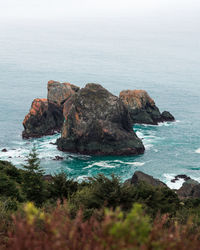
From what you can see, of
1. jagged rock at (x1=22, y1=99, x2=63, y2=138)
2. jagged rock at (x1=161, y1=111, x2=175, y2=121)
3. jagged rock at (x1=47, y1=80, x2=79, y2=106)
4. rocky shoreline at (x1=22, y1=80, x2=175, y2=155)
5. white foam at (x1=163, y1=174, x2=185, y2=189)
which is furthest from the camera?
jagged rock at (x1=47, y1=80, x2=79, y2=106)

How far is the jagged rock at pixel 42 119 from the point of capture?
98.3m

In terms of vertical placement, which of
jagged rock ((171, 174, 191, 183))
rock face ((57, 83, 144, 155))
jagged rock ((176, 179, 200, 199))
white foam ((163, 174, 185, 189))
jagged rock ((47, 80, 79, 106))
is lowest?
white foam ((163, 174, 185, 189))

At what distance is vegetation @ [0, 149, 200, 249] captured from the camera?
666 centimetres

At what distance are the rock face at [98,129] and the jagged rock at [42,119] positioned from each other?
41.2ft

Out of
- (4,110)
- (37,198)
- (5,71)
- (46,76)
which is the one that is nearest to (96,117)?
(4,110)

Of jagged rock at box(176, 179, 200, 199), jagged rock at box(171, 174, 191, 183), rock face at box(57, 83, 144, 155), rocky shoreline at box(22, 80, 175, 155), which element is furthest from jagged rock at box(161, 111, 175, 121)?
jagged rock at box(176, 179, 200, 199)

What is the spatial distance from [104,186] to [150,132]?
80.2 meters

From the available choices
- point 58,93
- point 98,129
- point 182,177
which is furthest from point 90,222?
point 58,93

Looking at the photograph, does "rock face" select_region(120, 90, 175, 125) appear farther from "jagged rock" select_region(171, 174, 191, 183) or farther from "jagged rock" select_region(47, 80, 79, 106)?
"jagged rock" select_region(171, 174, 191, 183)

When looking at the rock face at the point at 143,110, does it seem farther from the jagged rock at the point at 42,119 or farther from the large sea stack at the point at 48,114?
the jagged rock at the point at 42,119

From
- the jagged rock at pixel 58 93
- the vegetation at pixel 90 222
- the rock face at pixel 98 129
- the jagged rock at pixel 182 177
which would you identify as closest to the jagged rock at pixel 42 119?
the jagged rock at pixel 58 93

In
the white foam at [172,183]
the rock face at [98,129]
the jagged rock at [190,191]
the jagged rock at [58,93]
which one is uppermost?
the jagged rock at [58,93]

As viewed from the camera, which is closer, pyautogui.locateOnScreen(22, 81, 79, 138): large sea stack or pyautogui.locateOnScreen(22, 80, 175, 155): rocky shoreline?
pyautogui.locateOnScreen(22, 80, 175, 155): rocky shoreline

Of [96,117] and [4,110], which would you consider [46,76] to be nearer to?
[4,110]
